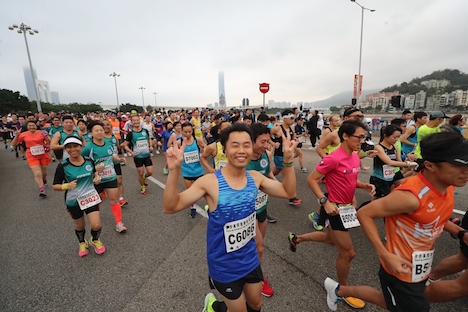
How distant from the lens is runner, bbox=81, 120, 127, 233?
425 cm

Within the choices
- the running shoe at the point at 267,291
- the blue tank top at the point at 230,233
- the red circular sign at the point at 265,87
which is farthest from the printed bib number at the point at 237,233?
the red circular sign at the point at 265,87

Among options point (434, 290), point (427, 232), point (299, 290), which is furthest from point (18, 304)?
point (434, 290)

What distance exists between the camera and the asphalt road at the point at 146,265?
2.62 metres

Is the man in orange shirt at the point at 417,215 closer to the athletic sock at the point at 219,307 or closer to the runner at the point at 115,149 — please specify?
the athletic sock at the point at 219,307

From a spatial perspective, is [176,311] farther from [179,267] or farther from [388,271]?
[388,271]

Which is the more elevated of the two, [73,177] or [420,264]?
[73,177]

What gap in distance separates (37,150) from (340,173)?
7732 mm

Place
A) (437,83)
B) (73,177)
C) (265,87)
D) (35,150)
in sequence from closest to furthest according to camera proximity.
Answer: (73,177), (35,150), (265,87), (437,83)

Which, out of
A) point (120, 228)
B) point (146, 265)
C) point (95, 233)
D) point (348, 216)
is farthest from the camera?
point (120, 228)

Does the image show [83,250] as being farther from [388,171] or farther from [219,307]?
[388,171]

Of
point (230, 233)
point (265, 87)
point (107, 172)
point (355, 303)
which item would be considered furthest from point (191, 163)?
point (265, 87)

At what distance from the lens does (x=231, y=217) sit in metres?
1.82

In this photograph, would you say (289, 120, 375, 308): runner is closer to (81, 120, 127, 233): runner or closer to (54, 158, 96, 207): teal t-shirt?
(54, 158, 96, 207): teal t-shirt

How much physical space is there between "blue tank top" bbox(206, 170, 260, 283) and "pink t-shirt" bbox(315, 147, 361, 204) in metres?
1.23
